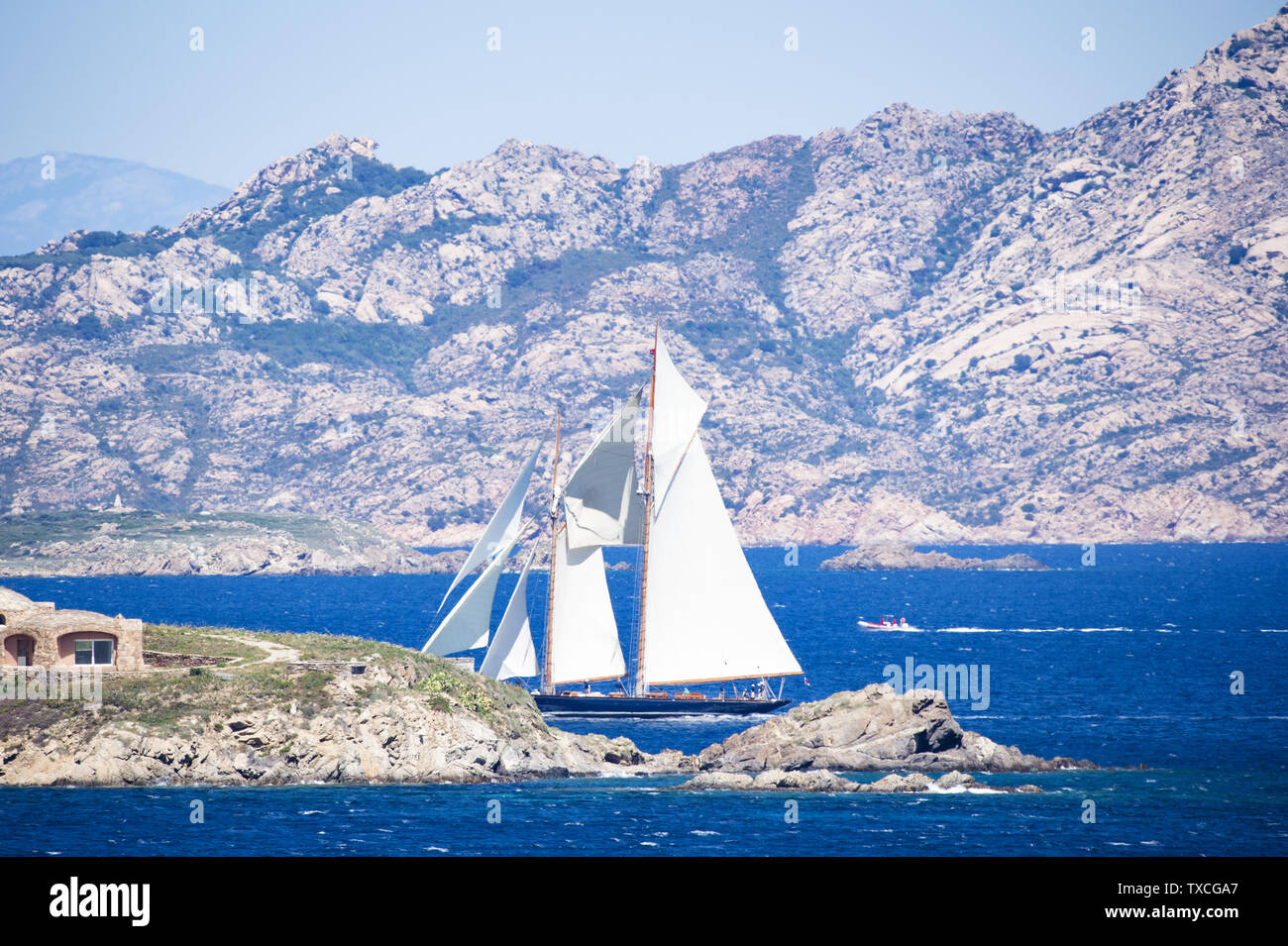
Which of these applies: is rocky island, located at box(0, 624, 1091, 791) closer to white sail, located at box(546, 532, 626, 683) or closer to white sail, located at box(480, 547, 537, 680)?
white sail, located at box(480, 547, 537, 680)

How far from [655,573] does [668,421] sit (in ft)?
31.0


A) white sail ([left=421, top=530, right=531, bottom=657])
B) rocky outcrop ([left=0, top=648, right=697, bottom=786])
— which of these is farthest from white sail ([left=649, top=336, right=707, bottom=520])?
rocky outcrop ([left=0, top=648, right=697, bottom=786])

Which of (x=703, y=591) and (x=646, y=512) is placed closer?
(x=703, y=591)

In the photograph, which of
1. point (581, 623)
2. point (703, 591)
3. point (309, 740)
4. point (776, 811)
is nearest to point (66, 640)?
point (309, 740)

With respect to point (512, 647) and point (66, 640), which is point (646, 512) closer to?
point (512, 647)

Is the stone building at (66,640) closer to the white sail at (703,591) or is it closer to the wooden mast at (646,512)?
the wooden mast at (646,512)

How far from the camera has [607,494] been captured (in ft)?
299

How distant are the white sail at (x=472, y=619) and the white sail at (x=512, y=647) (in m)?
0.95

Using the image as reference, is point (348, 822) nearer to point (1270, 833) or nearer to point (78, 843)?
point (78, 843)

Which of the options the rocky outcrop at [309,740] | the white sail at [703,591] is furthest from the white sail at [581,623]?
the rocky outcrop at [309,740]
